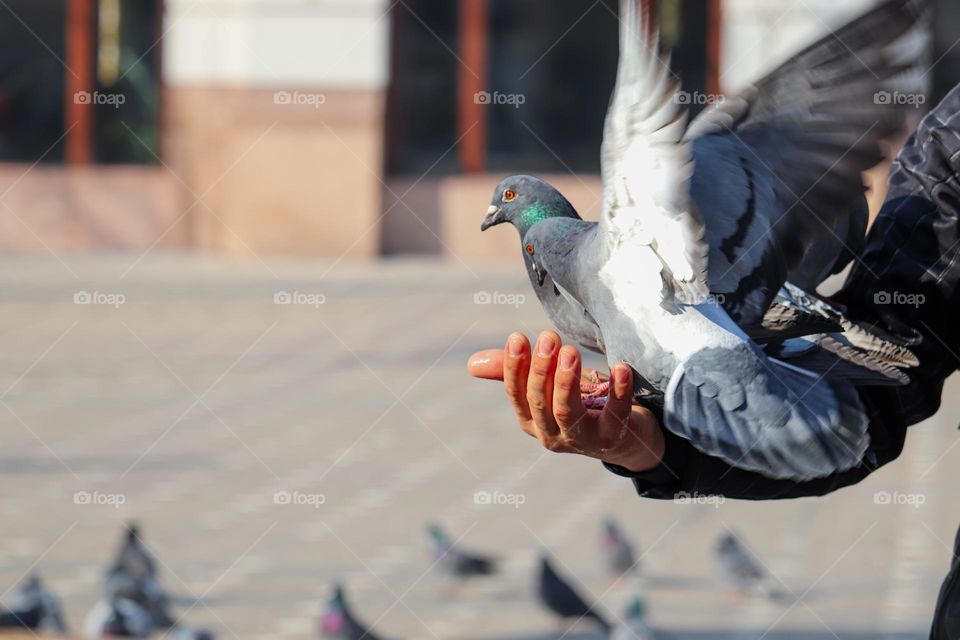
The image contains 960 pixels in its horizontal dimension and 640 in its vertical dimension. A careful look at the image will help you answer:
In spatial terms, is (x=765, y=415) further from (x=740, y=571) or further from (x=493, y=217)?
(x=740, y=571)

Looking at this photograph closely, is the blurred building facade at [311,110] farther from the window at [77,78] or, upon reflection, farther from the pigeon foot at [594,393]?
the pigeon foot at [594,393]

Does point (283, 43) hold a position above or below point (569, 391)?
below

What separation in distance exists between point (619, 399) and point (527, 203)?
92 cm

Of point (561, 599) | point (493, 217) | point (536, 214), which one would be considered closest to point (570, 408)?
point (536, 214)

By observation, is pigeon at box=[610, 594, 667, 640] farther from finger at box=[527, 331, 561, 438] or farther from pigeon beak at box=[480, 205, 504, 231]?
finger at box=[527, 331, 561, 438]

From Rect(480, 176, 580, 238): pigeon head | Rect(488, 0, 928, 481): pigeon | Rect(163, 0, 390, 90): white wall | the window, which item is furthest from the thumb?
the window

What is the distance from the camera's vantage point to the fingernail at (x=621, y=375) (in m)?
1.87

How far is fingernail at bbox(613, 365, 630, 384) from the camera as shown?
6.14 ft

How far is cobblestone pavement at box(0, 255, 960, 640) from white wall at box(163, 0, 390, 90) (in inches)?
104

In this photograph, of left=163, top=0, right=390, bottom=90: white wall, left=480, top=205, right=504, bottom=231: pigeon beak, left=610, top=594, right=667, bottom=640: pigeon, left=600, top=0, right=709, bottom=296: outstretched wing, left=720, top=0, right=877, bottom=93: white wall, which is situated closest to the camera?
left=600, top=0, right=709, bottom=296: outstretched wing

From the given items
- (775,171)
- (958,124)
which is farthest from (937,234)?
(775,171)

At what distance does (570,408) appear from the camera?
1886 millimetres

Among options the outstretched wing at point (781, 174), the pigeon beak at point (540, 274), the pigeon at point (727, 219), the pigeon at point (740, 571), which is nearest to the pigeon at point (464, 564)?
the pigeon at point (740, 571)

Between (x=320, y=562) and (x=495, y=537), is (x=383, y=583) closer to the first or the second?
(x=320, y=562)
